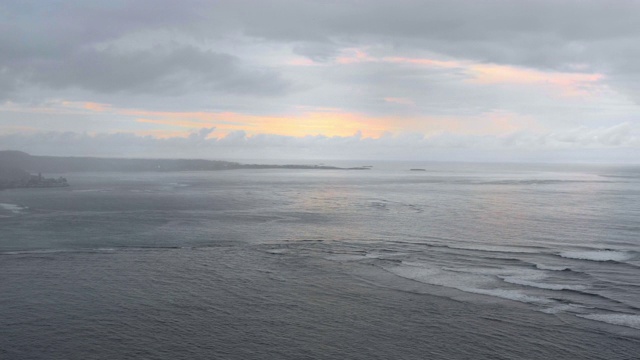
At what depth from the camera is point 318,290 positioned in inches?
1050

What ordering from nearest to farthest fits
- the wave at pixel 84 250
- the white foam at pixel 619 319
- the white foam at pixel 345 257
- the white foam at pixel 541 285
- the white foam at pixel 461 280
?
1. the white foam at pixel 619 319
2. the white foam at pixel 461 280
3. the white foam at pixel 541 285
4. the white foam at pixel 345 257
5. the wave at pixel 84 250

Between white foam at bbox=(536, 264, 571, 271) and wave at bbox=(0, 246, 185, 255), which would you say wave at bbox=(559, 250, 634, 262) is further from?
wave at bbox=(0, 246, 185, 255)

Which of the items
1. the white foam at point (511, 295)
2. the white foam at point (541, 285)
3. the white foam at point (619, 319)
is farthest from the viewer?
the white foam at point (541, 285)

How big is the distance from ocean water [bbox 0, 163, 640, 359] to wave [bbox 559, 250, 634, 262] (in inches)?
5.8

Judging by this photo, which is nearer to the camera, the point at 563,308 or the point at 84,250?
the point at 563,308

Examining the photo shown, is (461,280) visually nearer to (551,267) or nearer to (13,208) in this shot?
(551,267)

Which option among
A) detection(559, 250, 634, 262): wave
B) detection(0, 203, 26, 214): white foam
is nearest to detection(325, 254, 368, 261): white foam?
detection(559, 250, 634, 262): wave

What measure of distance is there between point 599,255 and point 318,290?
20582mm

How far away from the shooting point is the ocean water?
20.0 m

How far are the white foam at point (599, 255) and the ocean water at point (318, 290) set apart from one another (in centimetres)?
15

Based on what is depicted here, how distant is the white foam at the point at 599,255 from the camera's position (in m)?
34.3

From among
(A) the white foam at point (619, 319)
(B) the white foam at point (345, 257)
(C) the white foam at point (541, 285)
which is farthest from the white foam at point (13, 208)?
(A) the white foam at point (619, 319)

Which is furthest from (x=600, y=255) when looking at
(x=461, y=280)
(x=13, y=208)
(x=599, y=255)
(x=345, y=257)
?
(x=13, y=208)

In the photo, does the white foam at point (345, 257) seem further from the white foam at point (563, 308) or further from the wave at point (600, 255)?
the wave at point (600, 255)
